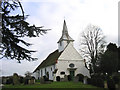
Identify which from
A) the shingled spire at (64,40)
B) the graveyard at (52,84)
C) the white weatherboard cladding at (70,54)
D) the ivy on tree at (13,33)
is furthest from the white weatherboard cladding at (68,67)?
the ivy on tree at (13,33)

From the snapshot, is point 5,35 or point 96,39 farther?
point 96,39

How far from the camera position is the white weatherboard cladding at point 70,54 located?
3444cm

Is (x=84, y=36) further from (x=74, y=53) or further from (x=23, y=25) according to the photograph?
(x=23, y=25)

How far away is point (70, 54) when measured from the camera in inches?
1373

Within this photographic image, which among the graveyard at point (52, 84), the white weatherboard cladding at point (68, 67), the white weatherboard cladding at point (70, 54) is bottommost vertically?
the graveyard at point (52, 84)

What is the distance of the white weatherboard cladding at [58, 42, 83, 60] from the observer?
113ft

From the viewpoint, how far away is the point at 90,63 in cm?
3600

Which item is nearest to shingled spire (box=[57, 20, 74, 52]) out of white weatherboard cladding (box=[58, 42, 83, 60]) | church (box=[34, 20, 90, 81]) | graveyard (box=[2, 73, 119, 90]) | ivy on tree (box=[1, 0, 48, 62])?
church (box=[34, 20, 90, 81])

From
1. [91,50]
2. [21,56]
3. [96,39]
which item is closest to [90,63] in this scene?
[91,50]

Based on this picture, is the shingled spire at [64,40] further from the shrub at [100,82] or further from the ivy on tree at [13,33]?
the ivy on tree at [13,33]

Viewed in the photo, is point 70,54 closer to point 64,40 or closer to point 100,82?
point 64,40

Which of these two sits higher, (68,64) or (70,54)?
(70,54)

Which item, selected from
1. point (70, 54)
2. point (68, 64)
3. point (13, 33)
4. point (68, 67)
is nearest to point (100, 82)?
point (13, 33)

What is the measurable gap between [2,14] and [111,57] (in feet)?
84.1
